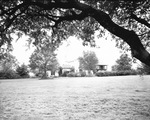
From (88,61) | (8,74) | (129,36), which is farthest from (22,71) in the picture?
(129,36)

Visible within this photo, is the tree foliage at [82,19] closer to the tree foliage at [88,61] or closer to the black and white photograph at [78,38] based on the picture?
the black and white photograph at [78,38]

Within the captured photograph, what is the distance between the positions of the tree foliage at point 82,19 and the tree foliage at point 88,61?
73185mm

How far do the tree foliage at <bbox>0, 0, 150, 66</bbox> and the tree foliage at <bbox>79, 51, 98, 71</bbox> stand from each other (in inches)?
2881

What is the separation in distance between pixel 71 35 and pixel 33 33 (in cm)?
248

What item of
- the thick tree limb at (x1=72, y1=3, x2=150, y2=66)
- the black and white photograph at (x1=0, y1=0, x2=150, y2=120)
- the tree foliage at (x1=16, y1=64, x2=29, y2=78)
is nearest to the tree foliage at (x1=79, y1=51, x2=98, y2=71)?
the tree foliage at (x1=16, y1=64, x2=29, y2=78)

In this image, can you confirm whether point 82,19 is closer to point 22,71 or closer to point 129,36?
point 129,36

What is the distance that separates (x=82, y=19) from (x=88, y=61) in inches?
3057

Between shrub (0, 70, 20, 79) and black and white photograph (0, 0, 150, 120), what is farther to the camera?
shrub (0, 70, 20, 79)

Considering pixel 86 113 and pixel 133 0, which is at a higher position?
pixel 133 0

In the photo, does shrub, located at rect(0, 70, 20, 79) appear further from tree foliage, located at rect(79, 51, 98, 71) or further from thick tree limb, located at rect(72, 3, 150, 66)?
thick tree limb, located at rect(72, 3, 150, 66)

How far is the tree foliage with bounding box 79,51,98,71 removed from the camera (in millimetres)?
81188

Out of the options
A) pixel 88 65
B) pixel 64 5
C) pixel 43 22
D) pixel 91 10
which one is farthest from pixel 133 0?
pixel 88 65

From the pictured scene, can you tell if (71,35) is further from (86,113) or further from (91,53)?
(91,53)

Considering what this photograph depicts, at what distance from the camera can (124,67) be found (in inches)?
2378
